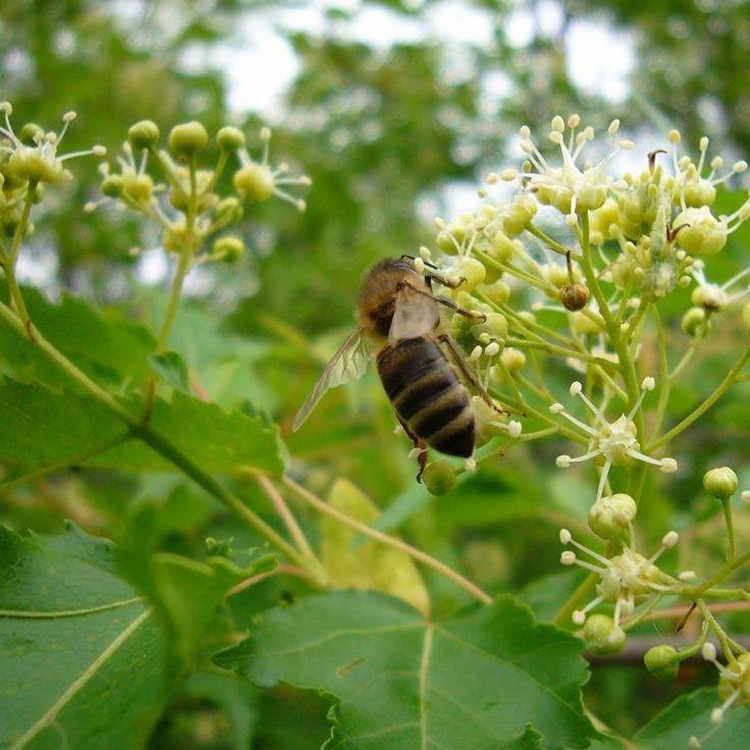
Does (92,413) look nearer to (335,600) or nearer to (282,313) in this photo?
(335,600)

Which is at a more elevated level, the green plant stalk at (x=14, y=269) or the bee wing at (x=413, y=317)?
the green plant stalk at (x=14, y=269)

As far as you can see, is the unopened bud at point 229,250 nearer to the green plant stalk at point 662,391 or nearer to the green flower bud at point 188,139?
the green flower bud at point 188,139

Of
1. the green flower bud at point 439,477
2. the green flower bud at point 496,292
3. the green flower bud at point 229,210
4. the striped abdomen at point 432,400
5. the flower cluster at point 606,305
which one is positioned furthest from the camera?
the green flower bud at point 229,210

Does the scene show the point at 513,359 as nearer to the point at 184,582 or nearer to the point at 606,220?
the point at 606,220

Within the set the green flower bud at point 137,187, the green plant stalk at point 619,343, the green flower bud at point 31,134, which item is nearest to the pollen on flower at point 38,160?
the green flower bud at point 31,134

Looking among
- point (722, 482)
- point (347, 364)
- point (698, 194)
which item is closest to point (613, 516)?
point (722, 482)

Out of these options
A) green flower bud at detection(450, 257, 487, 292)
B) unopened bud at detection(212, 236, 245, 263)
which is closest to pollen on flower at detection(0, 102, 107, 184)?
unopened bud at detection(212, 236, 245, 263)

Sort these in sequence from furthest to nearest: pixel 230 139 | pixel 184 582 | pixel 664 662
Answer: pixel 230 139 → pixel 664 662 → pixel 184 582

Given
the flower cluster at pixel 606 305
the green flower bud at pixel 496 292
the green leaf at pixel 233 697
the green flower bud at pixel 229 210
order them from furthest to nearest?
the green leaf at pixel 233 697
the green flower bud at pixel 229 210
the green flower bud at pixel 496 292
the flower cluster at pixel 606 305
